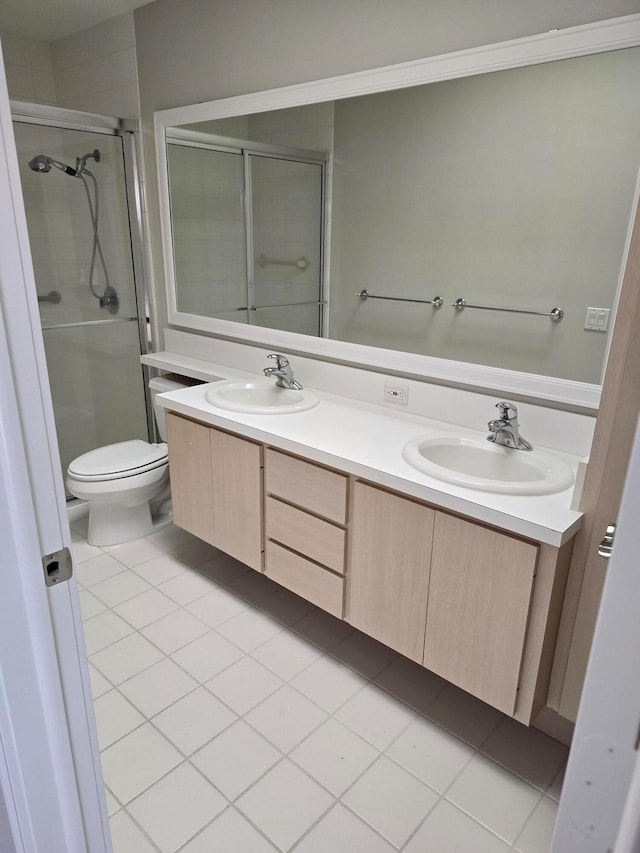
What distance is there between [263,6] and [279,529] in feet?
6.61

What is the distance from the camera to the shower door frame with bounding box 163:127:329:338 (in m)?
2.36

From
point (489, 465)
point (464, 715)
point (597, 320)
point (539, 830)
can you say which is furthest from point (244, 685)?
point (597, 320)

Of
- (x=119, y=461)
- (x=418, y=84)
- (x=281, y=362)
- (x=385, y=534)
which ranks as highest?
(x=418, y=84)

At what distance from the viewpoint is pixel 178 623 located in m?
2.20

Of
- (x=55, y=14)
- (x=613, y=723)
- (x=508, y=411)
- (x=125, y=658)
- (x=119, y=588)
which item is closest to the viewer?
(x=613, y=723)

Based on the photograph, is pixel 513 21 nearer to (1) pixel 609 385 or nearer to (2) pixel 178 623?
(1) pixel 609 385

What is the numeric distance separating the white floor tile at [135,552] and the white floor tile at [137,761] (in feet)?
3.15

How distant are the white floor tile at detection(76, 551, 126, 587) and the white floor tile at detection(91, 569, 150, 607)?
0.03 m

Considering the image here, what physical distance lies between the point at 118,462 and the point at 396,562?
1524mm

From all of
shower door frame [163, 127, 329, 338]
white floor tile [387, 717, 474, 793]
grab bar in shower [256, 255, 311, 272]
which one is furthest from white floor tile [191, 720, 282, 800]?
grab bar in shower [256, 255, 311, 272]

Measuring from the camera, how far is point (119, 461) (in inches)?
106

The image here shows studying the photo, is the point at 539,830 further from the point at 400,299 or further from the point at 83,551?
the point at 83,551

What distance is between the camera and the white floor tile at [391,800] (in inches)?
57.7

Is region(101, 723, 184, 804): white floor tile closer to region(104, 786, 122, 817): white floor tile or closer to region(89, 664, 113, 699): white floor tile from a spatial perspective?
region(104, 786, 122, 817): white floor tile
